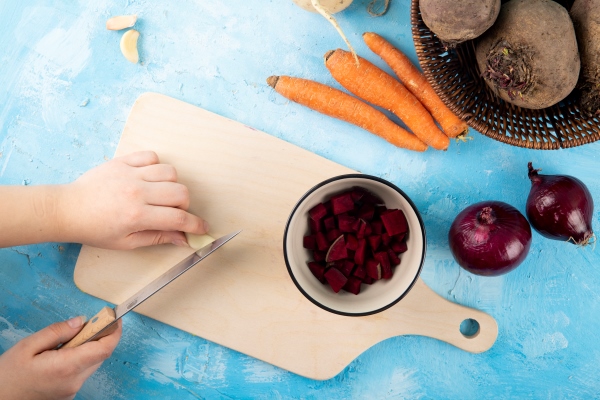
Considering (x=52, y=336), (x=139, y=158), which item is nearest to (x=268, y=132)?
(x=139, y=158)

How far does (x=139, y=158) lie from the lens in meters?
0.94

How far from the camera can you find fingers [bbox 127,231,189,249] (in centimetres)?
93

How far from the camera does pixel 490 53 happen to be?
2.64 ft

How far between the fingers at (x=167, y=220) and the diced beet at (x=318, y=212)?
0.79ft

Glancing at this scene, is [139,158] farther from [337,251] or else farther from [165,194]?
[337,251]

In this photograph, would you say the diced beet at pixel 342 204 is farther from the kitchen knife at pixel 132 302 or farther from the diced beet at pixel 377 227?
the kitchen knife at pixel 132 302

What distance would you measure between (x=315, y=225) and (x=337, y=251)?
0.07m

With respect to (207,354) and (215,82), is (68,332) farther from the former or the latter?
(215,82)

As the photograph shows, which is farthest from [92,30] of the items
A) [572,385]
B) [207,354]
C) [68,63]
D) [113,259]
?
[572,385]

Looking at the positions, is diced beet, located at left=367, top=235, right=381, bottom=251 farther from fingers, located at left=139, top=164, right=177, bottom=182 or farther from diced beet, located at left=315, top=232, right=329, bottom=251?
fingers, located at left=139, top=164, right=177, bottom=182

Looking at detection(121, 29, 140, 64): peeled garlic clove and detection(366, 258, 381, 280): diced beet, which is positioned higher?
detection(121, 29, 140, 64): peeled garlic clove

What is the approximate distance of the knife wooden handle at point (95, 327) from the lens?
84cm

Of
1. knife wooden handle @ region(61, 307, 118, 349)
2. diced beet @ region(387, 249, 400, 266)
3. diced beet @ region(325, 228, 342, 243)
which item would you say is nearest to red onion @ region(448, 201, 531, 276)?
diced beet @ region(387, 249, 400, 266)

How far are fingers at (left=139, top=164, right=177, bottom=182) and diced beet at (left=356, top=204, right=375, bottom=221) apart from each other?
0.39 m
